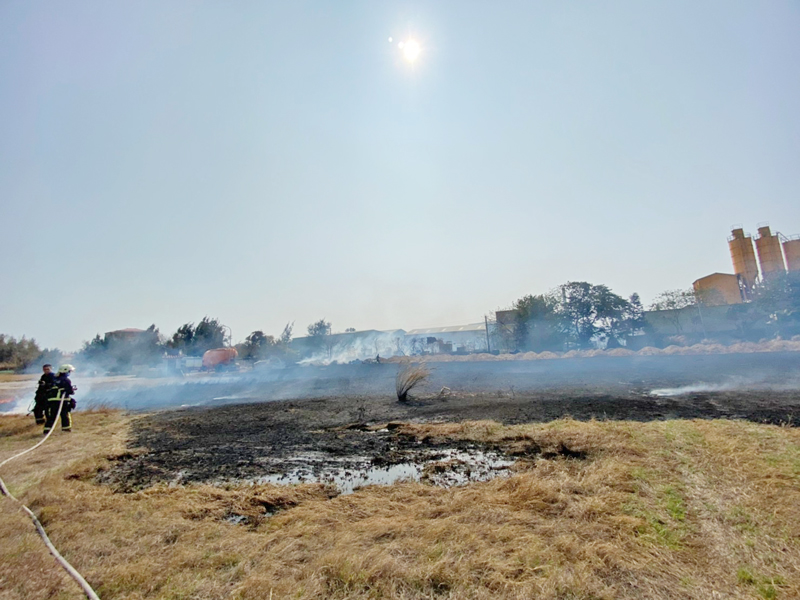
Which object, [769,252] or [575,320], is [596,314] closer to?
[575,320]

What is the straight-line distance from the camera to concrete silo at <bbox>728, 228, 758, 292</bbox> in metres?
38.5

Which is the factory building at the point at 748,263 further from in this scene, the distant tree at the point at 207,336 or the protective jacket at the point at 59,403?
the distant tree at the point at 207,336

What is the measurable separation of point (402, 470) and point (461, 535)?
252cm

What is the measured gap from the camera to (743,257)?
1544 inches

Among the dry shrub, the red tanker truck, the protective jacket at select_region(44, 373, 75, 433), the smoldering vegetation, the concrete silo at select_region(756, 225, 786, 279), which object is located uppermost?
the concrete silo at select_region(756, 225, 786, 279)

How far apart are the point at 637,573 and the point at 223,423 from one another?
10.7 m

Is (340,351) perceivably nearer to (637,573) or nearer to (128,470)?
(128,470)

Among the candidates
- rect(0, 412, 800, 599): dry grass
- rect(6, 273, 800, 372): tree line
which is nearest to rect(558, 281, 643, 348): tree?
rect(6, 273, 800, 372): tree line

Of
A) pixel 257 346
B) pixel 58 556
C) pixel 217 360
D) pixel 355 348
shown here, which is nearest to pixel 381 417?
pixel 58 556

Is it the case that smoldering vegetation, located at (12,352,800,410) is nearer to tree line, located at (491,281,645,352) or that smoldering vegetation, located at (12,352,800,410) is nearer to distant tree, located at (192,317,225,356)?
tree line, located at (491,281,645,352)

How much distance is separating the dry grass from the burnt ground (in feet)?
4.34

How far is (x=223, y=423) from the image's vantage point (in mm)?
10672

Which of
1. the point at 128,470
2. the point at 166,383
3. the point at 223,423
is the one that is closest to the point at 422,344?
the point at 166,383

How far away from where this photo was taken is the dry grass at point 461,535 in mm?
2477
